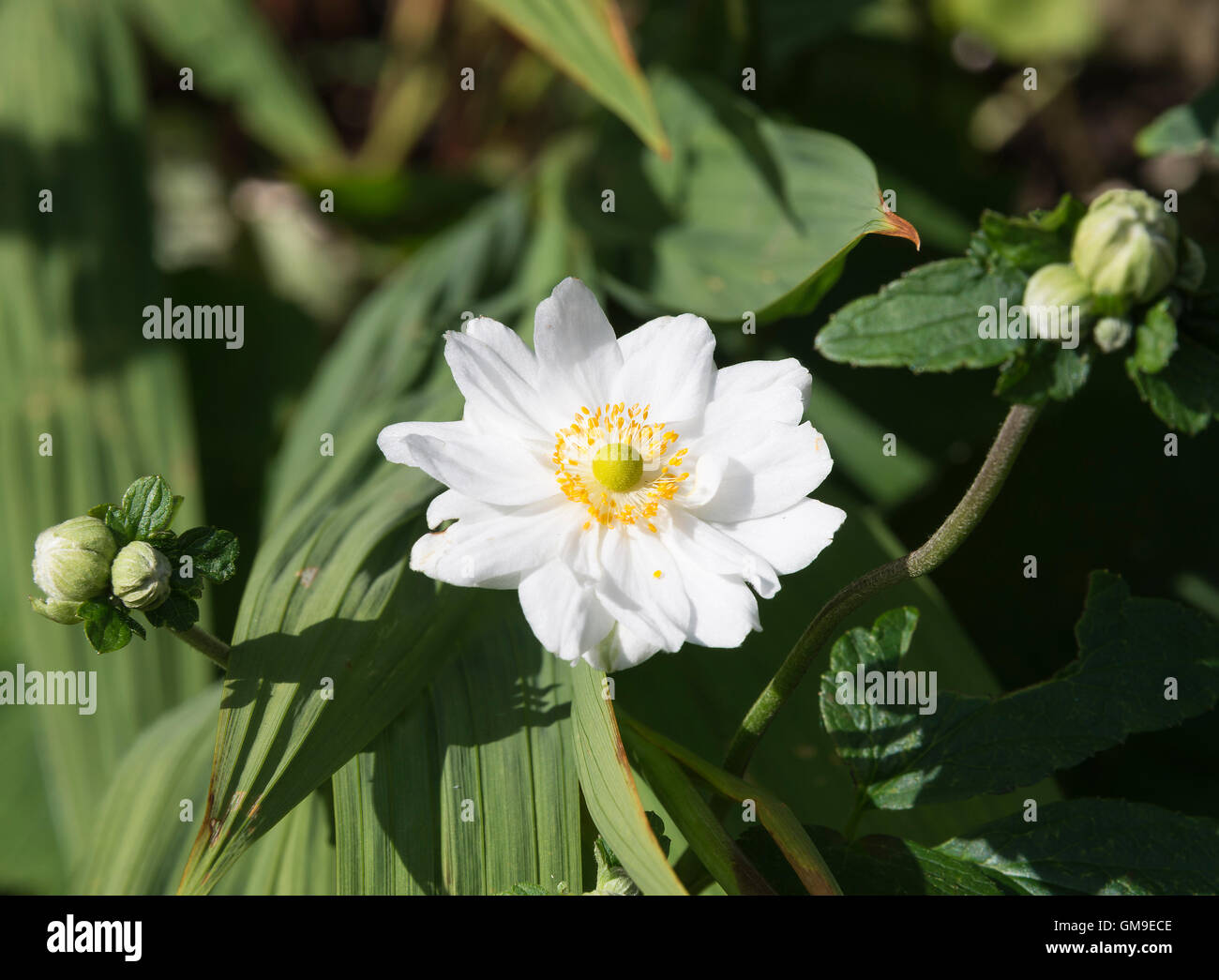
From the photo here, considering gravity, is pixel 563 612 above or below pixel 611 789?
above

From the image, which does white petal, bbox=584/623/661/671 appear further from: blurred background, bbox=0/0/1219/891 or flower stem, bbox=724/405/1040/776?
blurred background, bbox=0/0/1219/891

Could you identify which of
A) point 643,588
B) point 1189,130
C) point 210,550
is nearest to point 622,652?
point 643,588

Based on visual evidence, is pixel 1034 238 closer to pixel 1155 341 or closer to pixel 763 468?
pixel 1155 341

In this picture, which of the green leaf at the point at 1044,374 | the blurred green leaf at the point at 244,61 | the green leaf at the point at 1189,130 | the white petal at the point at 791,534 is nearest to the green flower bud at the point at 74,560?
the white petal at the point at 791,534

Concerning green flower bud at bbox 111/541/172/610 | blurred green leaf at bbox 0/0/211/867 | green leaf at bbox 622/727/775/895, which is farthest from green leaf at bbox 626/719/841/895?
blurred green leaf at bbox 0/0/211/867

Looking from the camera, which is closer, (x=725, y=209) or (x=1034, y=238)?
(x=1034, y=238)

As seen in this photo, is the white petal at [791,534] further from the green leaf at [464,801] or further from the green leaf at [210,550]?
the green leaf at [210,550]
